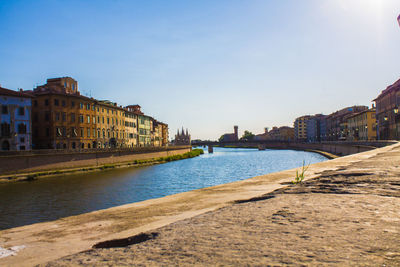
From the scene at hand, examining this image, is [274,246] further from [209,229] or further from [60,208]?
[60,208]

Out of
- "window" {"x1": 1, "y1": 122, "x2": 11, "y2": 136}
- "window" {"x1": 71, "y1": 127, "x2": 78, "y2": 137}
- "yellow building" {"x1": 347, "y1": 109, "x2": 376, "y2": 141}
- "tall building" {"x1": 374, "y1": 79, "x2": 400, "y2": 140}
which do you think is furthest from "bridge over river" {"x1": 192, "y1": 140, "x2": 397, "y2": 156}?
"window" {"x1": 1, "y1": 122, "x2": 11, "y2": 136}

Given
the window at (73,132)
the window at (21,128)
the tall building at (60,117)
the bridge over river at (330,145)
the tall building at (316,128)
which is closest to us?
the bridge over river at (330,145)

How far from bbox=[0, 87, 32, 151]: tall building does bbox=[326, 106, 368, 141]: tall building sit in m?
97.4

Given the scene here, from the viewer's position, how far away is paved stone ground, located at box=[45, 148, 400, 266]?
219 cm

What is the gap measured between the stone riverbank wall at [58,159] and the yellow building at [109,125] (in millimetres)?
9691

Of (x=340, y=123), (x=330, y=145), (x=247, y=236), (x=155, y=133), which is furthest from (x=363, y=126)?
(x=247, y=236)

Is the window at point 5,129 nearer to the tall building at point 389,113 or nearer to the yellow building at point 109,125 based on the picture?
the yellow building at point 109,125

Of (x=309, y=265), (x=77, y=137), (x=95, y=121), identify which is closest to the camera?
(x=309, y=265)

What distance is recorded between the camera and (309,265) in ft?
6.66

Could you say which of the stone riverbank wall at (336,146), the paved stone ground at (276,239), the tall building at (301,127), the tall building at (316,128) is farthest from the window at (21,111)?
the tall building at (301,127)

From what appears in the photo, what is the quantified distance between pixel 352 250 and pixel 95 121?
65.8 m

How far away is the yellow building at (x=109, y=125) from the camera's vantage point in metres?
66.1

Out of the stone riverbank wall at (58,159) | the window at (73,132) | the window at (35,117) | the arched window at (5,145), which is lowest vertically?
the stone riverbank wall at (58,159)

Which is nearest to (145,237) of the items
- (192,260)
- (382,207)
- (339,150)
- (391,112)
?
(192,260)
